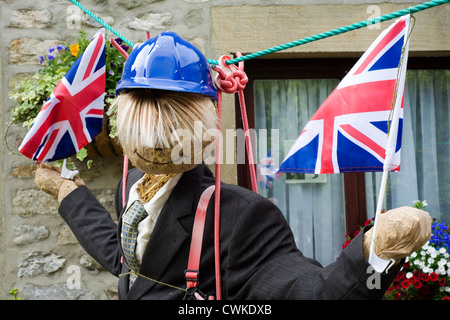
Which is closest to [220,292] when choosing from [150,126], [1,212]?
[150,126]

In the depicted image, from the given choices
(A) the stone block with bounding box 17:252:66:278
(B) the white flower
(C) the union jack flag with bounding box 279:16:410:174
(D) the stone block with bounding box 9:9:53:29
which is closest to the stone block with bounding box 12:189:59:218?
(A) the stone block with bounding box 17:252:66:278

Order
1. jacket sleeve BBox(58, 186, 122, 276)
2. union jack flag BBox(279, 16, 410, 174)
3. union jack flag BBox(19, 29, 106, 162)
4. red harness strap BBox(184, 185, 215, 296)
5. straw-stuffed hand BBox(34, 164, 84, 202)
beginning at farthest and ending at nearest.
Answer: straw-stuffed hand BBox(34, 164, 84, 202)
jacket sleeve BBox(58, 186, 122, 276)
union jack flag BBox(19, 29, 106, 162)
red harness strap BBox(184, 185, 215, 296)
union jack flag BBox(279, 16, 410, 174)

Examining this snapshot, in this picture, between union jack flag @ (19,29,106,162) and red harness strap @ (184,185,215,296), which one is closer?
red harness strap @ (184,185,215,296)

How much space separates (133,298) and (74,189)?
0.67 meters

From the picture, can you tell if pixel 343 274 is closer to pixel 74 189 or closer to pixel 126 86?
pixel 126 86

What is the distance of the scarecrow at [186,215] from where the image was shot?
4.95 ft

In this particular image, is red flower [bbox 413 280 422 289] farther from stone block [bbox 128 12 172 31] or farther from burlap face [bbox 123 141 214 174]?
stone block [bbox 128 12 172 31]

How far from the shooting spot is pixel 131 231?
1.75 metres

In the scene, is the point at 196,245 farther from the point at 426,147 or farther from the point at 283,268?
the point at 426,147

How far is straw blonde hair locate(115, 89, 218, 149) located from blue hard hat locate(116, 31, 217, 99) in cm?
5

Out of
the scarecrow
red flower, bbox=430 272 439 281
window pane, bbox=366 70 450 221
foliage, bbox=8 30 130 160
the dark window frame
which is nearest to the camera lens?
the scarecrow

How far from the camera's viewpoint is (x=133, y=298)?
1.73 metres

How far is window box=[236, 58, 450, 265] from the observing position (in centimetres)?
365

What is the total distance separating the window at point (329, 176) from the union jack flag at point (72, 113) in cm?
174
